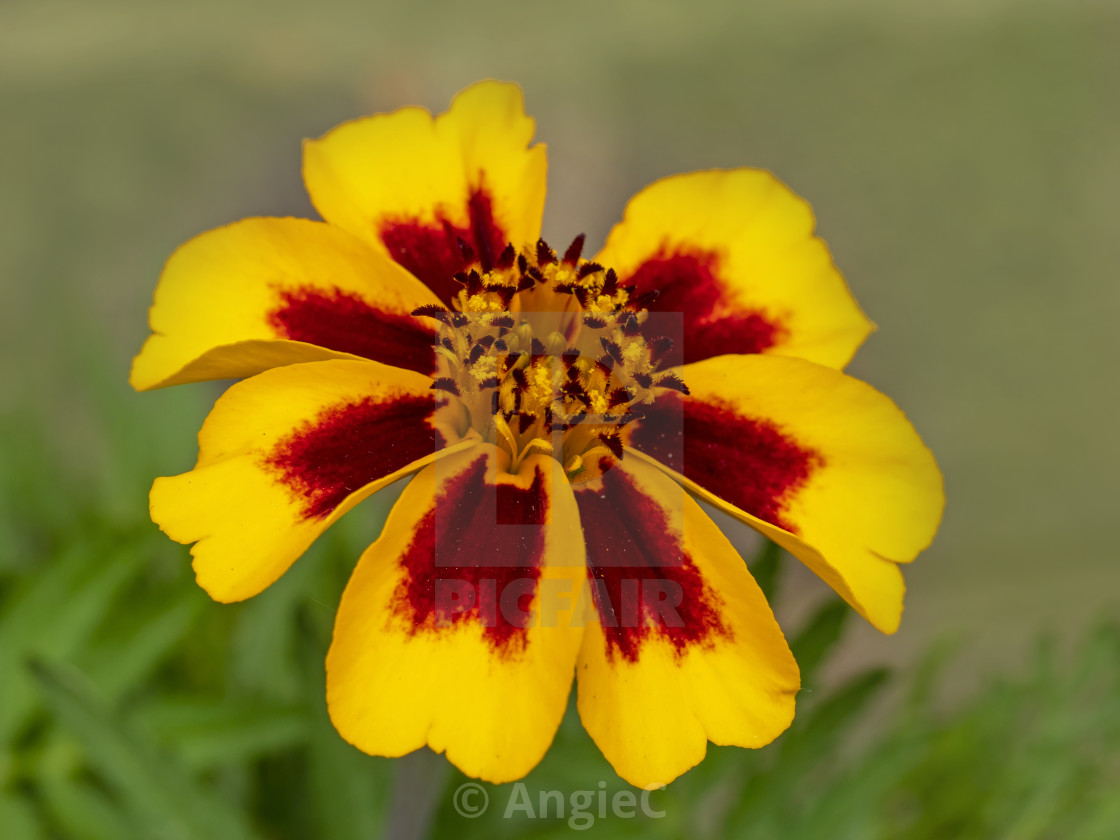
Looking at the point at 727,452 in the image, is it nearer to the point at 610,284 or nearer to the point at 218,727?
the point at 610,284

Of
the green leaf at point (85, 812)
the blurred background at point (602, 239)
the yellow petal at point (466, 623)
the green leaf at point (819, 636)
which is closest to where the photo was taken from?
the yellow petal at point (466, 623)

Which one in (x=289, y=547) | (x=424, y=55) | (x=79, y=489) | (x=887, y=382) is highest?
(x=289, y=547)

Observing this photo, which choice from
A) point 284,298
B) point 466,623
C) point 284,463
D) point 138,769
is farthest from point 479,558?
point 138,769

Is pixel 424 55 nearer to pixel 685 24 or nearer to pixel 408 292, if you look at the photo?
pixel 685 24

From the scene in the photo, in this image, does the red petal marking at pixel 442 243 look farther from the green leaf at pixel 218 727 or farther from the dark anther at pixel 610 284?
the green leaf at pixel 218 727

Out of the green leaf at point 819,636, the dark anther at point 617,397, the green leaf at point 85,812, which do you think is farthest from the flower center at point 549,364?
the green leaf at point 85,812

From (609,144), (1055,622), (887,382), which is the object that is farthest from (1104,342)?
(609,144)
